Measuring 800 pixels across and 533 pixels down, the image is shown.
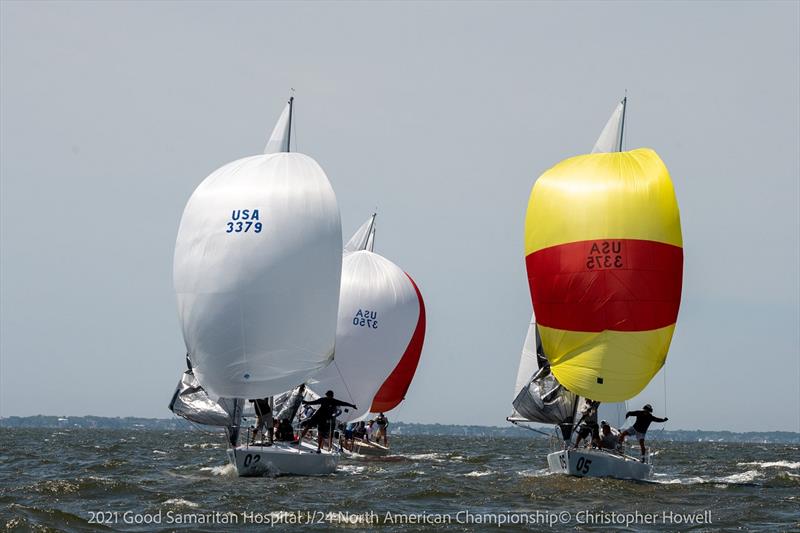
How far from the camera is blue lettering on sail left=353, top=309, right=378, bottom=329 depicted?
107 ft

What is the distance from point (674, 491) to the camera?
23344 millimetres

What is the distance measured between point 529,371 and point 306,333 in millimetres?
6347

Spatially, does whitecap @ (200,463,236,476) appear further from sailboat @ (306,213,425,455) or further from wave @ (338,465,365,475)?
sailboat @ (306,213,425,455)

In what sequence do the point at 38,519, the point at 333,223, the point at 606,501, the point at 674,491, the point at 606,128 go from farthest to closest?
the point at 606,128
the point at 333,223
the point at 674,491
the point at 606,501
the point at 38,519

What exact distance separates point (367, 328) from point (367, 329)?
41mm

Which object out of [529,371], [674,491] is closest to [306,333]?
[529,371]

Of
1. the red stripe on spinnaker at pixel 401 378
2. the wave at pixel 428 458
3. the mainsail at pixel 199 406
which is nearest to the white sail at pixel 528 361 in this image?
the mainsail at pixel 199 406

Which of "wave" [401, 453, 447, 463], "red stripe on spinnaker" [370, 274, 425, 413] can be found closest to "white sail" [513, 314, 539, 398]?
"red stripe on spinnaker" [370, 274, 425, 413]

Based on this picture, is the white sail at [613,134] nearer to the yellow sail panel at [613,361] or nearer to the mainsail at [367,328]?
the yellow sail panel at [613,361]

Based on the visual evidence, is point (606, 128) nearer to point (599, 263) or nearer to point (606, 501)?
point (599, 263)

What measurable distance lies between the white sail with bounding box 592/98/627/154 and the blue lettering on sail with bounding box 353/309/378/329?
29.9 feet

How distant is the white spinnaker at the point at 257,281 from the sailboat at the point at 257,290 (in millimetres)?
20

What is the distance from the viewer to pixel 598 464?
80.3ft

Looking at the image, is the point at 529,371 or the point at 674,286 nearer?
the point at 674,286
